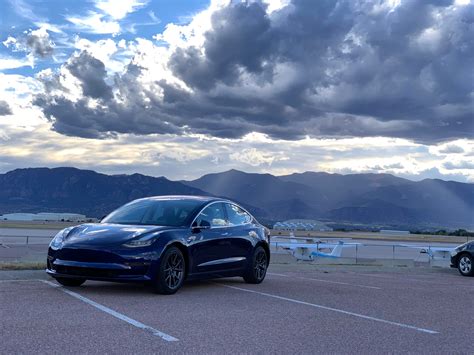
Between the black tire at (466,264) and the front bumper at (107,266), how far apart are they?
11.8 metres

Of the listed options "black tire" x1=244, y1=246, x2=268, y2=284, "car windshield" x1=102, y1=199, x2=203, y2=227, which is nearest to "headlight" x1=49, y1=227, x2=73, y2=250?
"car windshield" x1=102, y1=199, x2=203, y2=227

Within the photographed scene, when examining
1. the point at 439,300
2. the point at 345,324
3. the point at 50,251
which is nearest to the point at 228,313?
the point at 345,324

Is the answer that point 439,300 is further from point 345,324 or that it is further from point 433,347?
point 433,347

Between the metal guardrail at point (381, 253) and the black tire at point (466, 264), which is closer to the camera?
the black tire at point (466, 264)

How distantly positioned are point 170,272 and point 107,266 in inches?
38.3

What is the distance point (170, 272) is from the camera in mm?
9664

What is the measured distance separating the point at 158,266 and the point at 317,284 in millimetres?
4204

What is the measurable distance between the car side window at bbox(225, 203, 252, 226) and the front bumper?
2657 mm

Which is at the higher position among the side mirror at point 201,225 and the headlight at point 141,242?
the side mirror at point 201,225

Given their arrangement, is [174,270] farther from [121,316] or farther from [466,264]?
[466,264]

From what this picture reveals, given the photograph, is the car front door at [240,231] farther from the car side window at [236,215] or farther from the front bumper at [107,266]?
the front bumper at [107,266]

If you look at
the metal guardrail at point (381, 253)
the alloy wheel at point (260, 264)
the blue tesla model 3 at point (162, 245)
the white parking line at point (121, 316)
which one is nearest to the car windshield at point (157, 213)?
the blue tesla model 3 at point (162, 245)

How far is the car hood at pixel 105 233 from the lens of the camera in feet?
30.9

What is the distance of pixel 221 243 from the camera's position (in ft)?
36.2
